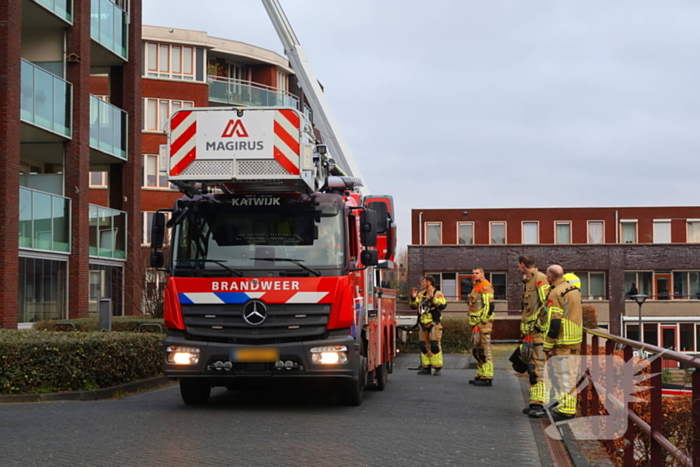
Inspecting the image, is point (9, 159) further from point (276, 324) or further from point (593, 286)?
point (593, 286)

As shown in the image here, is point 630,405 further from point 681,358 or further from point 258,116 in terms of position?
point 258,116

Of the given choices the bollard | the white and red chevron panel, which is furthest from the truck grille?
the bollard

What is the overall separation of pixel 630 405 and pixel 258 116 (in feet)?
17.9

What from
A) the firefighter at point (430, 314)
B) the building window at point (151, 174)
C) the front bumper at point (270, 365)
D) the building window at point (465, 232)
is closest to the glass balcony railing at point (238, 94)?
the building window at point (151, 174)

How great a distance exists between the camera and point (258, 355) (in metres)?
10.4

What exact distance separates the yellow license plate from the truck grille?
0.35 feet

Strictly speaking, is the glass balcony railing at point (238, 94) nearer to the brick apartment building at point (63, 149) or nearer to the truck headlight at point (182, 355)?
the brick apartment building at point (63, 149)

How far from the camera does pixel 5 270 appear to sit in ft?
68.9

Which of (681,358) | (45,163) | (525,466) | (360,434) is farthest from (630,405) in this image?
(45,163)

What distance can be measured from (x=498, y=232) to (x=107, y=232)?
106ft

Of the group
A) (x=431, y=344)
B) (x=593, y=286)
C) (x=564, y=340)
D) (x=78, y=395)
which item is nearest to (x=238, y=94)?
(x=593, y=286)

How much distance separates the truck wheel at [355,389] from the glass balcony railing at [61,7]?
15674 millimetres

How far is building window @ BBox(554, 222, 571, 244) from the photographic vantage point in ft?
182

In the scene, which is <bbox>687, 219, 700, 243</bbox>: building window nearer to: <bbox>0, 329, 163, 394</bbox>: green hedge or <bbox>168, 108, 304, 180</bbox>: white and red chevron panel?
<bbox>0, 329, 163, 394</bbox>: green hedge
